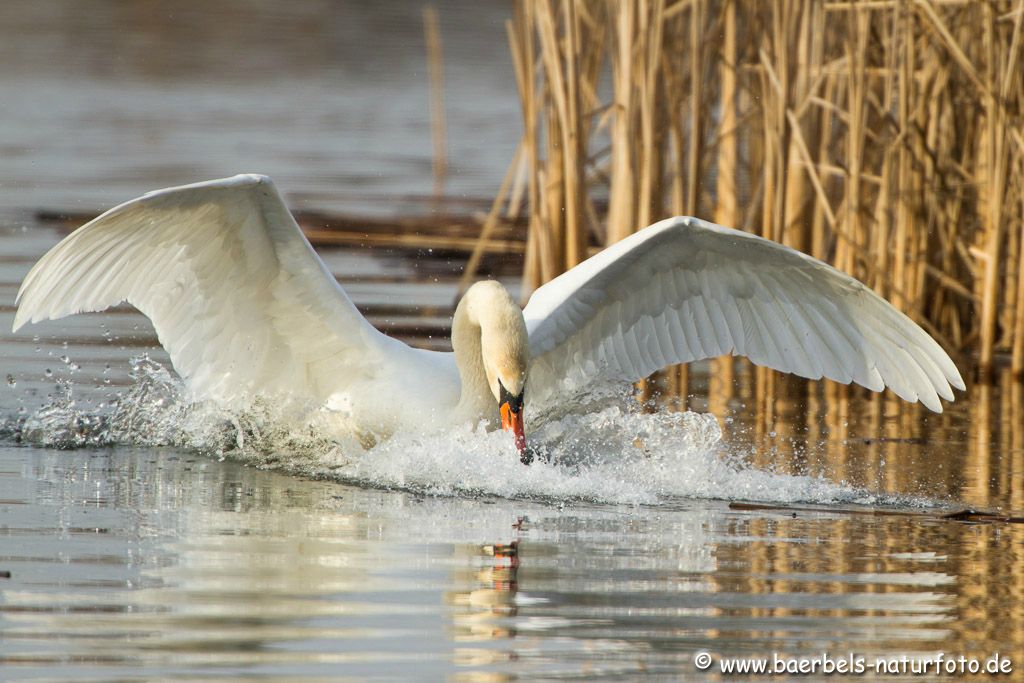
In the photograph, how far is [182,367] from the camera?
25.3 ft

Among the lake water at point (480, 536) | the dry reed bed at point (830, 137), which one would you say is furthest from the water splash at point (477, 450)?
the dry reed bed at point (830, 137)

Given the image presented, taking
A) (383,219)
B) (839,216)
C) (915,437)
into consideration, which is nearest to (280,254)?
(915,437)

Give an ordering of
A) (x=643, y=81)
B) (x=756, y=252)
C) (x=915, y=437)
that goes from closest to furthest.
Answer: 1. (x=756, y=252)
2. (x=915, y=437)
3. (x=643, y=81)

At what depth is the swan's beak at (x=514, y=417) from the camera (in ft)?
22.5

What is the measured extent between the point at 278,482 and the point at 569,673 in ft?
9.08

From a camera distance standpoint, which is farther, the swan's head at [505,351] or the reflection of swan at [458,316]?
the reflection of swan at [458,316]

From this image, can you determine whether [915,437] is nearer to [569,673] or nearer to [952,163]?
[952,163]

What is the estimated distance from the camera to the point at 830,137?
34.5 feet

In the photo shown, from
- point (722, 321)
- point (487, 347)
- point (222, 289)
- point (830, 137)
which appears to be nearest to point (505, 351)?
point (487, 347)

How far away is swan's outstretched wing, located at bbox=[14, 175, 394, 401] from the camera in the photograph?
7020 mm

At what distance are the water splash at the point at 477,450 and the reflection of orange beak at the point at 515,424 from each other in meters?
0.06

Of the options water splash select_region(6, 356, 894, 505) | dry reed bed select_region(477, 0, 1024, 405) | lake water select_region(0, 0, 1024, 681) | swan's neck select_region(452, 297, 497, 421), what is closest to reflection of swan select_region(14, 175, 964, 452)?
swan's neck select_region(452, 297, 497, 421)

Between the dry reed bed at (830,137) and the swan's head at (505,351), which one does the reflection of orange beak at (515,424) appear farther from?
the dry reed bed at (830,137)

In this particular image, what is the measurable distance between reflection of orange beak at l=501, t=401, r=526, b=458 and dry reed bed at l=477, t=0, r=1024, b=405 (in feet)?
9.79
